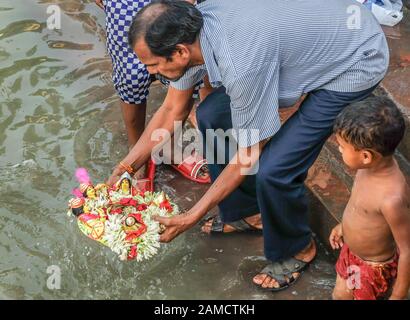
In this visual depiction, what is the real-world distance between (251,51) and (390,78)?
5.42 ft

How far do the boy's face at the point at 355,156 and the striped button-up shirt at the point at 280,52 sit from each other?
1.10 ft

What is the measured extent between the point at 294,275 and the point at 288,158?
747 millimetres

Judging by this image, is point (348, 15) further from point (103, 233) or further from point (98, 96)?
point (98, 96)

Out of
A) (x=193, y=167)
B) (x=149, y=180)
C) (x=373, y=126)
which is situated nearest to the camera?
(x=373, y=126)

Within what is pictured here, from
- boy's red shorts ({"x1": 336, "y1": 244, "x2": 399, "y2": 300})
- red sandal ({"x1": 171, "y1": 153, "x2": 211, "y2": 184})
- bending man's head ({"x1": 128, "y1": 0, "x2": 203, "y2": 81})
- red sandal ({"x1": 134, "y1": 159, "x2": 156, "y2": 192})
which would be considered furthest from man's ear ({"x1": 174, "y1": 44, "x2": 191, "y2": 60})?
red sandal ({"x1": 171, "y1": 153, "x2": 211, "y2": 184})

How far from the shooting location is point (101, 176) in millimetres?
4266

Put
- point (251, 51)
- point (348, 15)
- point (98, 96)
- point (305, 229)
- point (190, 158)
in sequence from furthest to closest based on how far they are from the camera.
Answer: point (98, 96)
point (190, 158)
point (305, 229)
point (348, 15)
point (251, 51)

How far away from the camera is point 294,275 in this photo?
3463 mm

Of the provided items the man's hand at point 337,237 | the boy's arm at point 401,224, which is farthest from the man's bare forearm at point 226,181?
the boy's arm at point 401,224

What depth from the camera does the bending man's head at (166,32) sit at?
2689 mm

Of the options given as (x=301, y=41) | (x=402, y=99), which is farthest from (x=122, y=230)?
(x=402, y=99)

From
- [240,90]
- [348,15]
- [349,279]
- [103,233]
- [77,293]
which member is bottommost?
[77,293]

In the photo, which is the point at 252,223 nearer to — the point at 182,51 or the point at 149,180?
the point at 149,180

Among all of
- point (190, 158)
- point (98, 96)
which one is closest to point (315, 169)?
point (190, 158)
